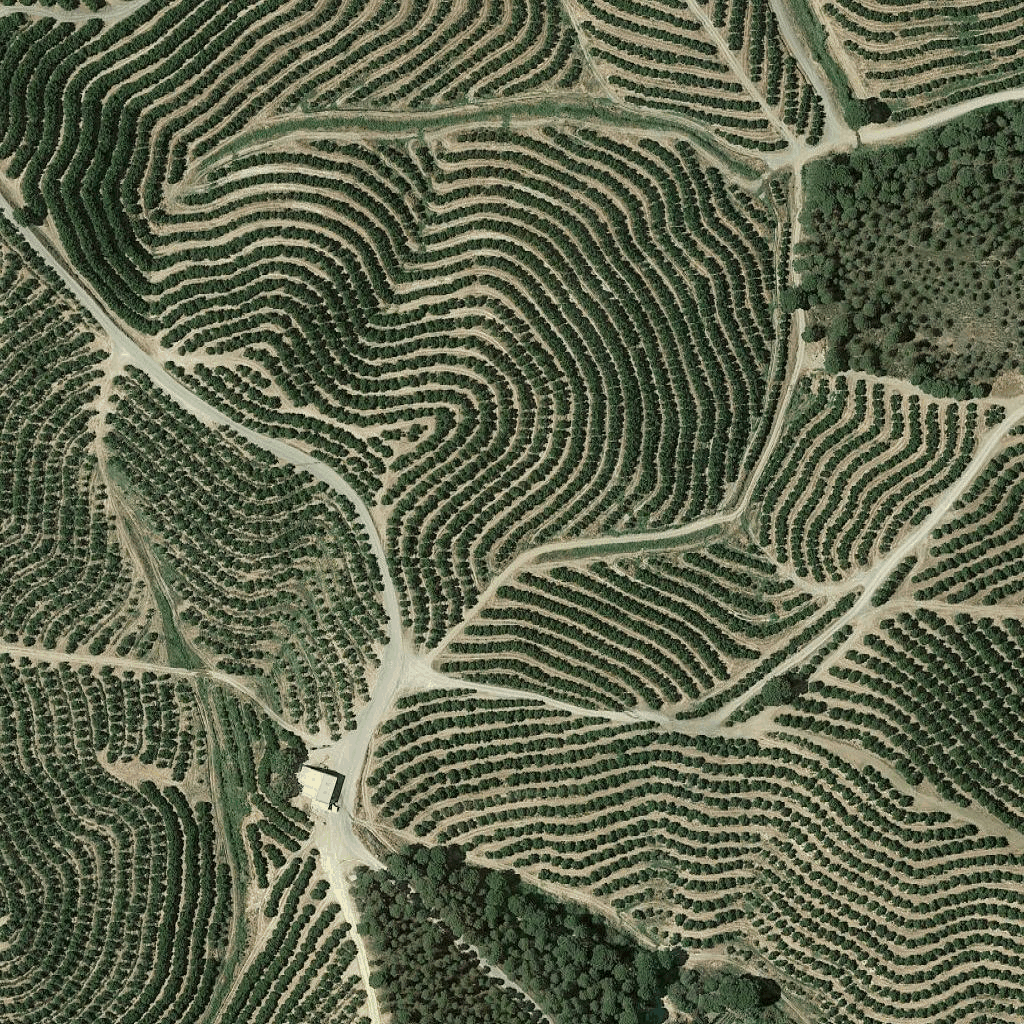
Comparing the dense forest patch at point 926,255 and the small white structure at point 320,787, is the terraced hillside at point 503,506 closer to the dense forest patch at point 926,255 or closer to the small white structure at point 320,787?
the dense forest patch at point 926,255

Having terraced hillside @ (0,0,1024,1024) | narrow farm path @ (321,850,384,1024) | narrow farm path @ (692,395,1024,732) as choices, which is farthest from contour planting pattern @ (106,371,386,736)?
narrow farm path @ (692,395,1024,732)

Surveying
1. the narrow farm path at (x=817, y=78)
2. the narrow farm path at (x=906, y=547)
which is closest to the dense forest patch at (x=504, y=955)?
the narrow farm path at (x=906, y=547)

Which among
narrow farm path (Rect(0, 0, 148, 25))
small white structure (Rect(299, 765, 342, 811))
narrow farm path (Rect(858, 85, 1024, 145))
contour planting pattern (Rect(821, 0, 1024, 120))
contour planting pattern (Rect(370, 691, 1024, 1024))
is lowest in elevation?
contour planting pattern (Rect(370, 691, 1024, 1024))

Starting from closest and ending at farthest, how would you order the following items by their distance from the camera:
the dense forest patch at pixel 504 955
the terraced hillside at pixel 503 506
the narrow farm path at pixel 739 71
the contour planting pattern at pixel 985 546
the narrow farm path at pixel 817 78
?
the dense forest patch at pixel 504 955 < the terraced hillside at pixel 503 506 < the contour planting pattern at pixel 985 546 < the narrow farm path at pixel 739 71 < the narrow farm path at pixel 817 78

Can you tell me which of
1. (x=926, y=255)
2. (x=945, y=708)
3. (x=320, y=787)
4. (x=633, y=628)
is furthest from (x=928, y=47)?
(x=320, y=787)

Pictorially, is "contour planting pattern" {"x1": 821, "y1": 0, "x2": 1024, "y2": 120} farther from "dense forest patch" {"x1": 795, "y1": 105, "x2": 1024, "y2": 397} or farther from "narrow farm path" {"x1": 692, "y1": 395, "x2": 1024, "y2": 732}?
"narrow farm path" {"x1": 692, "y1": 395, "x2": 1024, "y2": 732}

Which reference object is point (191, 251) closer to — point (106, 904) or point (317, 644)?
point (317, 644)

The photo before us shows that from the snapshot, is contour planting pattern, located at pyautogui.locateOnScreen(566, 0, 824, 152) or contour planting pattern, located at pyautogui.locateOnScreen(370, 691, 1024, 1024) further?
contour planting pattern, located at pyautogui.locateOnScreen(566, 0, 824, 152)
